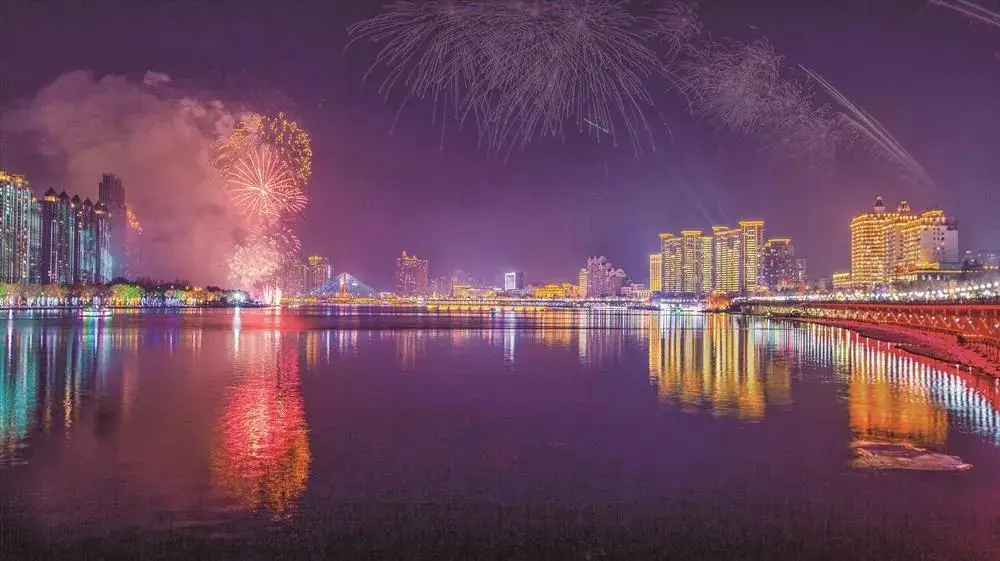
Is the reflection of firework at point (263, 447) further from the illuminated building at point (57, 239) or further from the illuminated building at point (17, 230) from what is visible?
the illuminated building at point (57, 239)

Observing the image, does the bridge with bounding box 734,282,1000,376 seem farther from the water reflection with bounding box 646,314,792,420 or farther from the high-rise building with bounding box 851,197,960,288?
the high-rise building with bounding box 851,197,960,288

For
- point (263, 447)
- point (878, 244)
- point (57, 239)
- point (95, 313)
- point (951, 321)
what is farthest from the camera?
point (878, 244)

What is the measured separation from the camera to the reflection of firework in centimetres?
995

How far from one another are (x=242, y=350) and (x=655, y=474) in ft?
90.3

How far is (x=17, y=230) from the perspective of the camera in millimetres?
138750

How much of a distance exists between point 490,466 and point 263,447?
3843mm

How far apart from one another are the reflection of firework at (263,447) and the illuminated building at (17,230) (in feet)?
449

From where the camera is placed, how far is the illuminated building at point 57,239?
153125 mm

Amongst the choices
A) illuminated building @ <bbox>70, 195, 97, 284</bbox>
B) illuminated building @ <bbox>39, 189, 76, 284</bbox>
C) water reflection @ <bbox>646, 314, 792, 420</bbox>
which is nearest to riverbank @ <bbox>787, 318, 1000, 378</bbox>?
water reflection @ <bbox>646, 314, 792, 420</bbox>

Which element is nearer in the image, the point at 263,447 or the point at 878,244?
the point at 263,447

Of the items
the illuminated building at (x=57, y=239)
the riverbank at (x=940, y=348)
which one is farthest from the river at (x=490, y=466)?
the illuminated building at (x=57, y=239)

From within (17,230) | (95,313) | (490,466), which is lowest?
(490,466)

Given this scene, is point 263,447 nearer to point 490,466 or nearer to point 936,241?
point 490,466

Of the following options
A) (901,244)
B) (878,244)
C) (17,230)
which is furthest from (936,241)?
(17,230)
